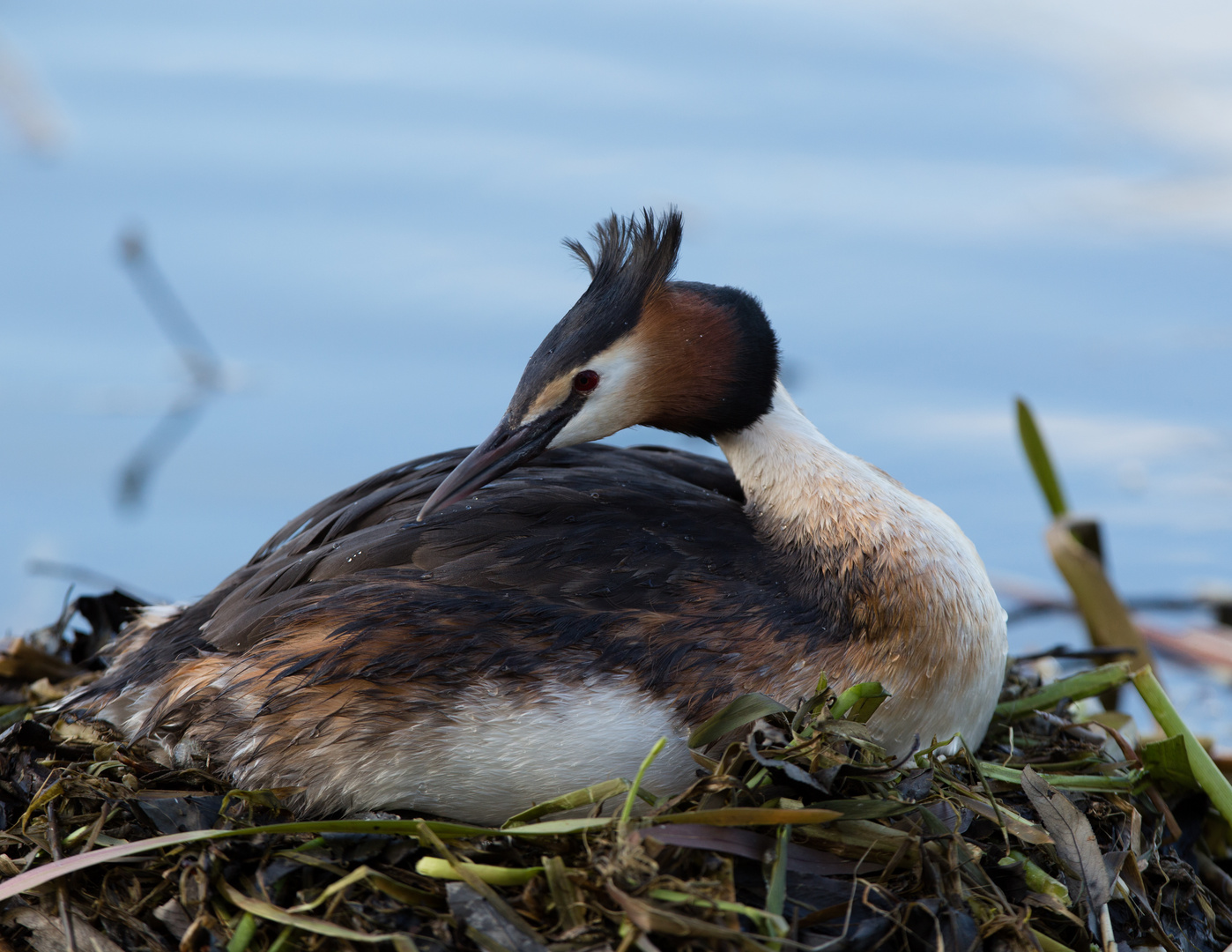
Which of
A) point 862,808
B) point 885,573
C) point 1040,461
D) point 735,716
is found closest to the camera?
point 862,808

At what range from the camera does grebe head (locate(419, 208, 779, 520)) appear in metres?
2.51

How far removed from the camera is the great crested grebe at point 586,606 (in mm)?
2316

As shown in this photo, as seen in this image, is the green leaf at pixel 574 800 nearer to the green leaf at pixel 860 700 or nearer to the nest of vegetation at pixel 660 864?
the nest of vegetation at pixel 660 864

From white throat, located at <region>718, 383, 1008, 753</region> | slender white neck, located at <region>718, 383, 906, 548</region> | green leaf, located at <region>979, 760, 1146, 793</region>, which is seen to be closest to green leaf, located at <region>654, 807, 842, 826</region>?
white throat, located at <region>718, 383, 1008, 753</region>

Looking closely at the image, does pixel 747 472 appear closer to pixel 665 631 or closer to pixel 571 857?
pixel 665 631

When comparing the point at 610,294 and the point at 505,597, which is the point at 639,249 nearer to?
the point at 610,294

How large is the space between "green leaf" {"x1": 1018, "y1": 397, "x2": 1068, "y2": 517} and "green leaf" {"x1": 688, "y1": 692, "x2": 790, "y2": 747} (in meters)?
1.81

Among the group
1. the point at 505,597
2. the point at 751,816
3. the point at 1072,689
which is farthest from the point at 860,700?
the point at 1072,689

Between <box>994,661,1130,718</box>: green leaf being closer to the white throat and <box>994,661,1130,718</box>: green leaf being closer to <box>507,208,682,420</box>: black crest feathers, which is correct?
the white throat

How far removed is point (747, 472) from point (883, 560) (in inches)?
15.0

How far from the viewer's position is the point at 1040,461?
389cm

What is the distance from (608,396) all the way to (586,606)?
1.42 ft

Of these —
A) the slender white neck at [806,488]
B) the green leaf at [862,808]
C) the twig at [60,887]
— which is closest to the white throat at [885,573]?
the slender white neck at [806,488]

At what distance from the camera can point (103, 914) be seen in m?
2.13
